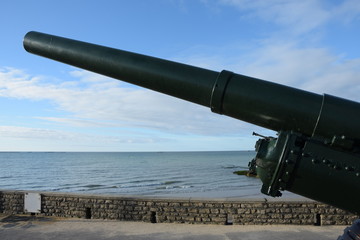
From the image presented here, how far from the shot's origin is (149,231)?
7805 millimetres

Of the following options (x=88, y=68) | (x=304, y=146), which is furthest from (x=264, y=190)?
(x=88, y=68)

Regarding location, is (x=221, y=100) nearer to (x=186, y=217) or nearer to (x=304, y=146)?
(x=304, y=146)

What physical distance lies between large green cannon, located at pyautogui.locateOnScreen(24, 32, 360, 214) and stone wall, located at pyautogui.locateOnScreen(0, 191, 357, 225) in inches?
226

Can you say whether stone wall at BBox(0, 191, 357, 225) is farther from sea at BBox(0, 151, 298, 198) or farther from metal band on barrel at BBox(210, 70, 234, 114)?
metal band on barrel at BBox(210, 70, 234, 114)

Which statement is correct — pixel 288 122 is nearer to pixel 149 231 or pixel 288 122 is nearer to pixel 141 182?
pixel 149 231

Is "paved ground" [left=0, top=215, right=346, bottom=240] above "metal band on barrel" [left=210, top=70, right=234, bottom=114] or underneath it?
underneath

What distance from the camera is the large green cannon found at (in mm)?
2455

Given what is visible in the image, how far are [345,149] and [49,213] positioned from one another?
8659 millimetres

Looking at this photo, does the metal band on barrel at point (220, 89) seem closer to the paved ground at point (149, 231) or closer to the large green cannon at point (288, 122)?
the large green cannon at point (288, 122)

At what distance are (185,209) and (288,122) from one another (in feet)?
20.5

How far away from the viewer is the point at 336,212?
7.94 metres

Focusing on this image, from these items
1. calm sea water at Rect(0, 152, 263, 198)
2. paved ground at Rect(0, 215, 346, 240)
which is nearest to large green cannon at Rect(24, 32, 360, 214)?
paved ground at Rect(0, 215, 346, 240)

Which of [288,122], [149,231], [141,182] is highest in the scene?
[288,122]

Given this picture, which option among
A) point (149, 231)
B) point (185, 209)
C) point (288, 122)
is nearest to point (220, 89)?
point (288, 122)
